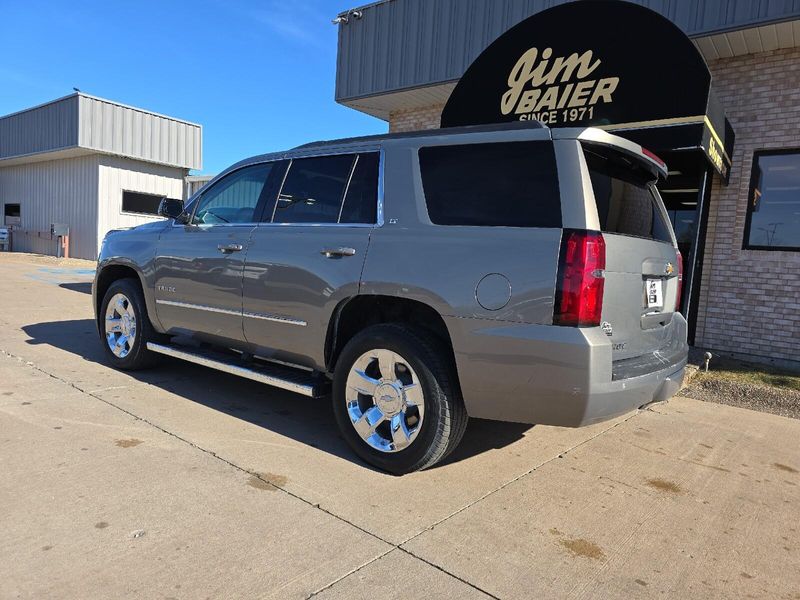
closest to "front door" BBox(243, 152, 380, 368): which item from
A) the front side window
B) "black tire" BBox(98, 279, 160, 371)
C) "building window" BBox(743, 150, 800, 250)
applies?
the front side window

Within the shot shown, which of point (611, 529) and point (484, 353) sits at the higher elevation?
point (484, 353)

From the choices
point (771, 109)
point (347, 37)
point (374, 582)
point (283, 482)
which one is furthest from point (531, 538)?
point (347, 37)

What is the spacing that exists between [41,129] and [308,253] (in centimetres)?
2177

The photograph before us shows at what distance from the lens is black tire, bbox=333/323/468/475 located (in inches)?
126

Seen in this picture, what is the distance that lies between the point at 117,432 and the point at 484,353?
2588 millimetres

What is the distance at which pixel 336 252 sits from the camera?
3.67 m

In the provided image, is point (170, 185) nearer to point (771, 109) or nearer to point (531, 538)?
point (771, 109)

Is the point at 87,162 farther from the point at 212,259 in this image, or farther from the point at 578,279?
the point at 578,279

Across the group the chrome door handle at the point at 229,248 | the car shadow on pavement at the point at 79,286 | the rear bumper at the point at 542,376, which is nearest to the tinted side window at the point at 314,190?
the chrome door handle at the point at 229,248

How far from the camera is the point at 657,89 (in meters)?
6.00

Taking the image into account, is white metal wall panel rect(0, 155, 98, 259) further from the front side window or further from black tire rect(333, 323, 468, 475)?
black tire rect(333, 323, 468, 475)

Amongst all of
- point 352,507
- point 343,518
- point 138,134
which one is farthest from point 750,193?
point 138,134

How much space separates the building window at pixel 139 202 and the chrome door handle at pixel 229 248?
737 inches

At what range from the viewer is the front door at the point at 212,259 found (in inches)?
171
